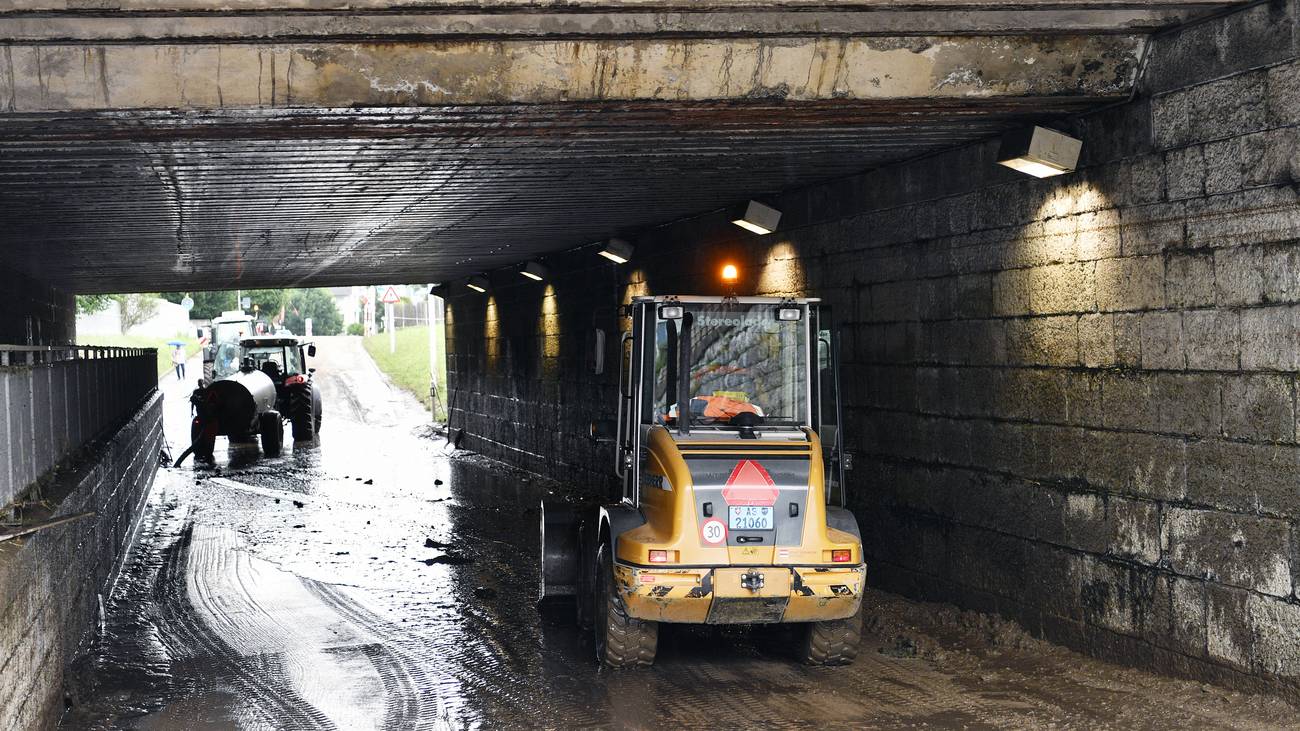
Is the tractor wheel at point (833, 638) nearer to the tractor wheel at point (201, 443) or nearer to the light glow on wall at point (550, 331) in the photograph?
the light glow on wall at point (550, 331)

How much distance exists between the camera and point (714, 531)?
26.7 feet

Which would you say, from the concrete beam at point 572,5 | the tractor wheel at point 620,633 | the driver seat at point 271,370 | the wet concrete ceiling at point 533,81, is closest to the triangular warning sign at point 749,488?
the tractor wheel at point 620,633

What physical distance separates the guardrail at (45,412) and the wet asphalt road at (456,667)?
1.57 meters

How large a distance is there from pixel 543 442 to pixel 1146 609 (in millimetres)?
15953

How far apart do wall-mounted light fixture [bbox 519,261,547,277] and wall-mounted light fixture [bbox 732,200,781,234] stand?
31.8 feet

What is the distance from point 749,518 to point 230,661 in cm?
409

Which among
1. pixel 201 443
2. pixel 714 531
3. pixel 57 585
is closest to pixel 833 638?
pixel 714 531

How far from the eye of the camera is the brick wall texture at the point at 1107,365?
7.29 meters

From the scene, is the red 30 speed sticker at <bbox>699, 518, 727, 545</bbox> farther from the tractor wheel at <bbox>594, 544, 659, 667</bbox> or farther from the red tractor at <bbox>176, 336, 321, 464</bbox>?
the red tractor at <bbox>176, 336, 321, 464</bbox>

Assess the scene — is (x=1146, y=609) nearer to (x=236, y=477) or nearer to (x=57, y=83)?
(x=57, y=83)

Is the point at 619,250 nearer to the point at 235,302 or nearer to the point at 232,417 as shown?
the point at 232,417

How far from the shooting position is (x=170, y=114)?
8.10 metres

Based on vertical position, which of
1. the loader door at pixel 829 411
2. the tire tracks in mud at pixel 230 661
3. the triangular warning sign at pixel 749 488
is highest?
the loader door at pixel 829 411

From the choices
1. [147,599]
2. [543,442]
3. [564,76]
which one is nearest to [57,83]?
[564,76]
